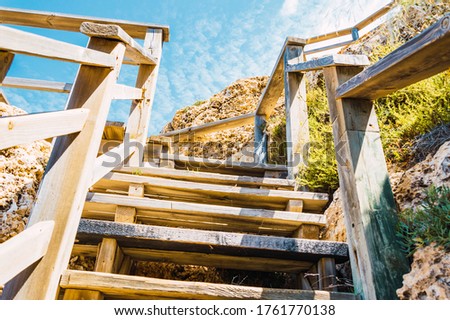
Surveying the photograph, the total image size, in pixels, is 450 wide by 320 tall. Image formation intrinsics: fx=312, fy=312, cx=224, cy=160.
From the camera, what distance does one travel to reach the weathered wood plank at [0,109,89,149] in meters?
0.93

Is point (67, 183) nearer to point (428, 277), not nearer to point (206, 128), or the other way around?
point (428, 277)

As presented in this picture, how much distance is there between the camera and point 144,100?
278 cm

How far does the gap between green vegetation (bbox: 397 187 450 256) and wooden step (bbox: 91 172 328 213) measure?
3.07 feet

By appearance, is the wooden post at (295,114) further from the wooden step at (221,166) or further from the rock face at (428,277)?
the rock face at (428,277)

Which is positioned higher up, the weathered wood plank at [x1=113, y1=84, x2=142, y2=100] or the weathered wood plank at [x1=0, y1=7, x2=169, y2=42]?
the weathered wood plank at [x1=0, y1=7, x2=169, y2=42]

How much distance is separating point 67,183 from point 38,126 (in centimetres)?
26

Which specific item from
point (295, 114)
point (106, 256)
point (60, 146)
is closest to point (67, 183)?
point (60, 146)

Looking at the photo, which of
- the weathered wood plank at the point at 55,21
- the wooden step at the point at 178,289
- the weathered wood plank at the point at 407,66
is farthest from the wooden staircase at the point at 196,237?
the weathered wood plank at the point at 55,21

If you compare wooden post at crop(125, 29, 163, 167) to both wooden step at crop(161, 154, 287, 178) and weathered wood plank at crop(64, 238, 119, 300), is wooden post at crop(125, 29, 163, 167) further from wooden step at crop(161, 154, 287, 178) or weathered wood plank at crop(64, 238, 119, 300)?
weathered wood plank at crop(64, 238, 119, 300)

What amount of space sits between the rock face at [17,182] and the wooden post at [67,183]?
3.47ft

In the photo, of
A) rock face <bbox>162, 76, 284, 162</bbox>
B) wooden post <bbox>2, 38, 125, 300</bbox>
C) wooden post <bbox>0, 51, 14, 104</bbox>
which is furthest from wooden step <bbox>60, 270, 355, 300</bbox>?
rock face <bbox>162, 76, 284, 162</bbox>

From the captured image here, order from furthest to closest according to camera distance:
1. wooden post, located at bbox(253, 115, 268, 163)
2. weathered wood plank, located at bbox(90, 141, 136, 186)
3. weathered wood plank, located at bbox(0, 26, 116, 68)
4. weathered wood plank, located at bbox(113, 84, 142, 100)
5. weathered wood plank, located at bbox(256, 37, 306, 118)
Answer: wooden post, located at bbox(253, 115, 268, 163)
weathered wood plank, located at bbox(256, 37, 306, 118)
weathered wood plank, located at bbox(113, 84, 142, 100)
weathered wood plank, located at bbox(90, 141, 136, 186)
weathered wood plank, located at bbox(0, 26, 116, 68)
